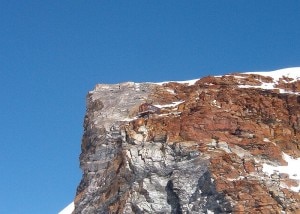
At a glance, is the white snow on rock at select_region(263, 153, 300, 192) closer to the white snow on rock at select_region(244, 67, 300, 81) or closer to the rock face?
the rock face

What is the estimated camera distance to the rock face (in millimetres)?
57719

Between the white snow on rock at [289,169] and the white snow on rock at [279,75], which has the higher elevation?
the white snow on rock at [279,75]

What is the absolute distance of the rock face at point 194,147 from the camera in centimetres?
5772

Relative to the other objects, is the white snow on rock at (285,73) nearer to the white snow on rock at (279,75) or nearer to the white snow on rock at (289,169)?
the white snow on rock at (279,75)

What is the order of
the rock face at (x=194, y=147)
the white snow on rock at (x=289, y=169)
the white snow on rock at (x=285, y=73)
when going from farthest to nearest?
the white snow on rock at (x=285, y=73) → the white snow on rock at (x=289, y=169) → the rock face at (x=194, y=147)

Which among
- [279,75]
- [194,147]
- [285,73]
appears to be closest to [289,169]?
[194,147]

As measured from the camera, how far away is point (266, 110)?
67.7m

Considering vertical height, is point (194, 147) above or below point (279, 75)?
below

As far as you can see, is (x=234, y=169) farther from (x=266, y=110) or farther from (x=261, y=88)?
(x=261, y=88)

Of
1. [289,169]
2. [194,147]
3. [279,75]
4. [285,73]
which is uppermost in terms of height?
[285,73]

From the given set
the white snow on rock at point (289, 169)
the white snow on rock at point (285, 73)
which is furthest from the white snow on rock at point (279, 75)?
the white snow on rock at point (289, 169)

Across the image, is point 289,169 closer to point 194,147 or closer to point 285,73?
point 194,147

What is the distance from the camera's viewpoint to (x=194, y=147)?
203 feet

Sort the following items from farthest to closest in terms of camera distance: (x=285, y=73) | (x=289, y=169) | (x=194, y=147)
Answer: (x=285, y=73), (x=194, y=147), (x=289, y=169)
